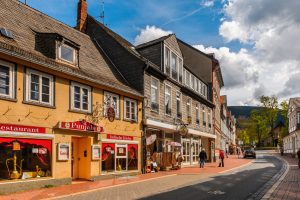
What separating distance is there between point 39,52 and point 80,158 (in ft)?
18.9

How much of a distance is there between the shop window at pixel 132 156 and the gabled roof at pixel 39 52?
3.16m

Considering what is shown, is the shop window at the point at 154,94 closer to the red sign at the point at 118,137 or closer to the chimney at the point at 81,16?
the red sign at the point at 118,137

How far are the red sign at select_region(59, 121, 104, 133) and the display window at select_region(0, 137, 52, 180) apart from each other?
1086 mm

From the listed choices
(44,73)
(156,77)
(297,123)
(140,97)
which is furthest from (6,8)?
(297,123)

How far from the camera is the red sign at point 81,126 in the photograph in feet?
58.7

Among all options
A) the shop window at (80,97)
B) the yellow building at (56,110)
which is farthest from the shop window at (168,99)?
the shop window at (80,97)

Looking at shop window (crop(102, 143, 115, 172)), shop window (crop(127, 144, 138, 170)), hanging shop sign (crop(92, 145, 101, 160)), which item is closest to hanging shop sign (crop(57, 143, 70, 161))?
hanging shop sign (crop(92, 145, 101, 160))

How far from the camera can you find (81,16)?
2834 centimetres

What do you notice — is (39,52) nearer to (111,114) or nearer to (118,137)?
(111,114)

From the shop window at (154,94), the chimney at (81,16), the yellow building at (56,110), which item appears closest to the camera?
the yellow building at (56,110)

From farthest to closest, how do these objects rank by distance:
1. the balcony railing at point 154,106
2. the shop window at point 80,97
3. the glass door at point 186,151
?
the glass door at point 186,151 → the balcony railing at point 154,106 → the shop window at point 80,97

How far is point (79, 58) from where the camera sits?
21.7m

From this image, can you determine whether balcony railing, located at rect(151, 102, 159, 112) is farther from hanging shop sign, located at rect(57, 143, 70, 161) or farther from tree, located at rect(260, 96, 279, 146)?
tree, located at rect(260, 96, 279, 146)

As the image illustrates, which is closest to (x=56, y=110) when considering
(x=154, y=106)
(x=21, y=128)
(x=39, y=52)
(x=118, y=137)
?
(x=21, y=128)
